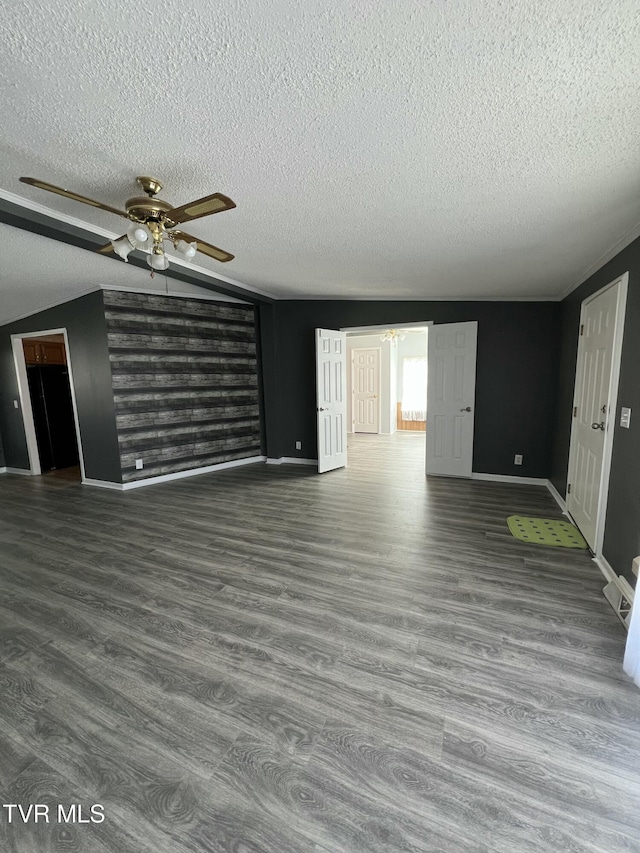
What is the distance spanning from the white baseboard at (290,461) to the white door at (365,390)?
320cm

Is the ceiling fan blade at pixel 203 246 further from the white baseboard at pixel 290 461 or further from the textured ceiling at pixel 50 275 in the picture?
the white baseboard at pixel 290 461

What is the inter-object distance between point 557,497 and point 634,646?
8.30 feet

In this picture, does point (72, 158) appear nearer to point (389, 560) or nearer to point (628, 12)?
point (628, 12)

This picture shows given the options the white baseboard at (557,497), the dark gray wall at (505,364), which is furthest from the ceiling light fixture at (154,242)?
the white baseboard at (557,497)

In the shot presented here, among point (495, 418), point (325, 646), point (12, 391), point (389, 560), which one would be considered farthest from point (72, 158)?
point (12, 391)

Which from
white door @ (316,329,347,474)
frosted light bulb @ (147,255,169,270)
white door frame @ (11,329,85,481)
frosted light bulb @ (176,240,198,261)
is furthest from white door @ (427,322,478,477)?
white door frame @ (11,329,85,481)

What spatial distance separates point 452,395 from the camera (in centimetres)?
476

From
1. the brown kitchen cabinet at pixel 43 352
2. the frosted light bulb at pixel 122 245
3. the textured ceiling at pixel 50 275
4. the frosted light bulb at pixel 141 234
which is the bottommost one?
the brown kitchen cabinet at pixel 43 352

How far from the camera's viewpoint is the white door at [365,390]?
336 inches

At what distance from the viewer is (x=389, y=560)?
Answer: 9.05 ft

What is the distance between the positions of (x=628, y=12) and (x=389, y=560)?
2.80m

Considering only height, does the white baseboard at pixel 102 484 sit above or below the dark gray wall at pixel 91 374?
below

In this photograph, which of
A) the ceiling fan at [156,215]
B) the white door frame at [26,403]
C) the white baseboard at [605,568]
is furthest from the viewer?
the white door frame at [26,403]

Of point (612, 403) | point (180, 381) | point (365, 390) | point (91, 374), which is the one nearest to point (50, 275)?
point (91, 374)
